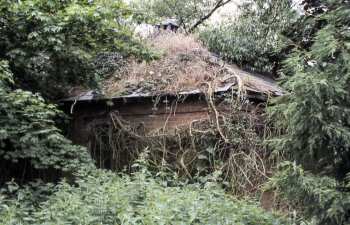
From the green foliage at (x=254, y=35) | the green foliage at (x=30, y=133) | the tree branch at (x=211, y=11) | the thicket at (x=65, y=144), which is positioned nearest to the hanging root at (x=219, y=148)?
the green foliage at (x=30, y=133)

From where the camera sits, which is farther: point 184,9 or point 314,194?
point 184,9

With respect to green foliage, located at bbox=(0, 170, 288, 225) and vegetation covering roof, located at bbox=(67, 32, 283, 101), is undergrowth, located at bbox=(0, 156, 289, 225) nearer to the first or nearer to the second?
green foliage, located at bbox=(0, 170, 288, 225)

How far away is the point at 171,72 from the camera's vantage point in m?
9.45

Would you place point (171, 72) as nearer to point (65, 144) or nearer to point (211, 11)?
point (65, 144)

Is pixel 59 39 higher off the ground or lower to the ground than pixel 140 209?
higher

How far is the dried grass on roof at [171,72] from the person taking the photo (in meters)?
9.05

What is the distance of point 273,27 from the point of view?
46.3ft

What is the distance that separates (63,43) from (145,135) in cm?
225

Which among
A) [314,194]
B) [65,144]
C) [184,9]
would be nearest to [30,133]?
[65,144]

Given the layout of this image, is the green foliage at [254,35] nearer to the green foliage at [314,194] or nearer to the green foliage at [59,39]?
the green foliage at [59,39]

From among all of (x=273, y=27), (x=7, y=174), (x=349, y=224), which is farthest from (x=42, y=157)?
(x=273, y=27)

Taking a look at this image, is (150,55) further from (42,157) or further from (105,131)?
(42,157)

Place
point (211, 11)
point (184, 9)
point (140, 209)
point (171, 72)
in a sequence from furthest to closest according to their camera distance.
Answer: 1. point (211, 11)
2. point (184, 9)
3. point (171, 72)
4. point (140, 209)

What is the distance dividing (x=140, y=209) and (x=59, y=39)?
4053mm
